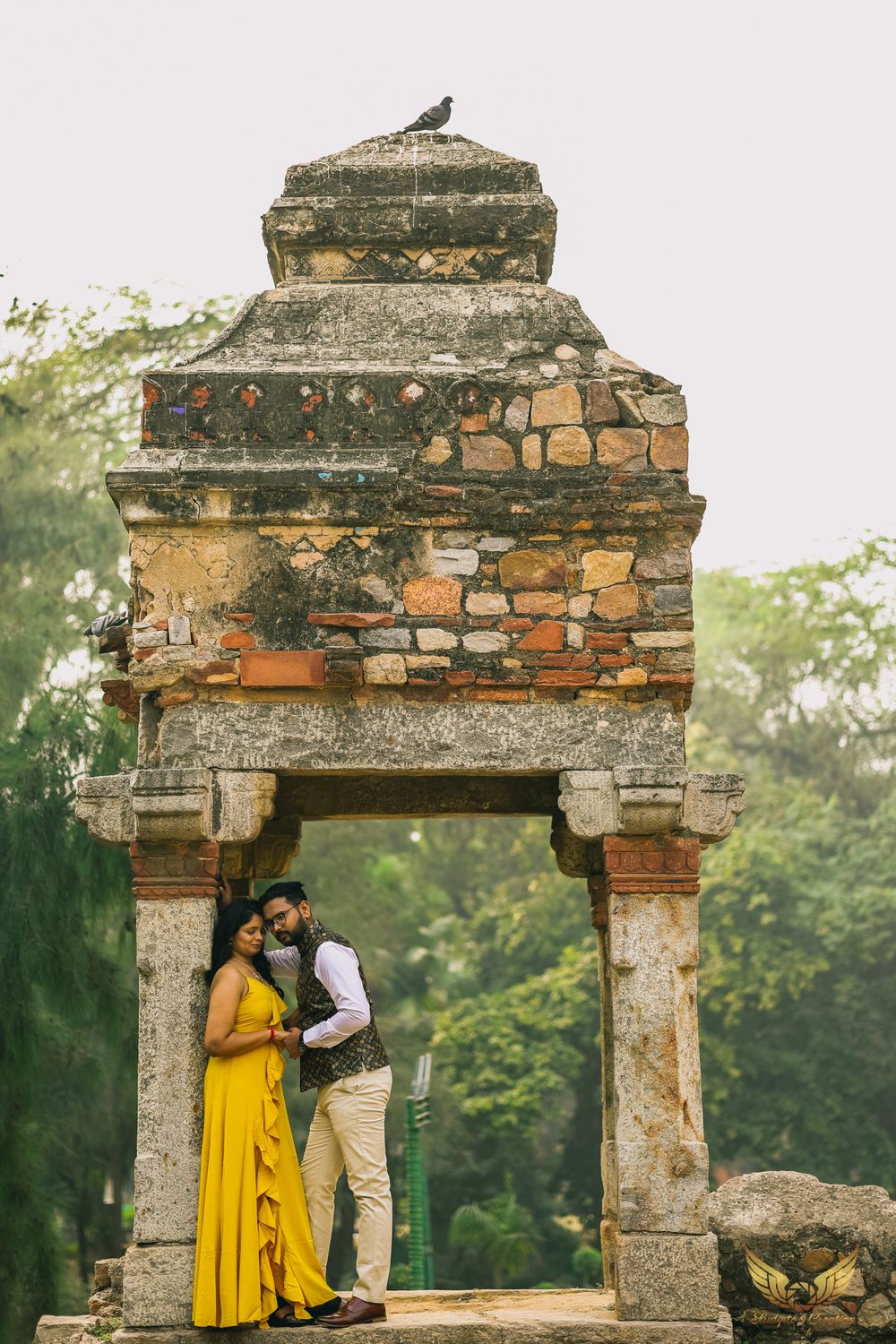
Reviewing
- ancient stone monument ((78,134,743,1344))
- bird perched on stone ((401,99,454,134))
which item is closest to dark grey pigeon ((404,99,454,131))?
bird perched on stone ((401,99,454,134))

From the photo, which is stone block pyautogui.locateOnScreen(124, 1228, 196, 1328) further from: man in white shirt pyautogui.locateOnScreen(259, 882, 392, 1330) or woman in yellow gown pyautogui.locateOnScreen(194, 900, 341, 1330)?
man in white shirt pyautogui.locateOnScreen(259, 882, 392, 1330)

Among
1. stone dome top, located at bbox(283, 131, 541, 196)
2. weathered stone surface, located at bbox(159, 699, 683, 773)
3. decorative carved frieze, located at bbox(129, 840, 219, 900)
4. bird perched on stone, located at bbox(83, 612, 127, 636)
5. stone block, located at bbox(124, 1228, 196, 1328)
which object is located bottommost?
stone block, located at bbox(124, 1228, 196, 1328)

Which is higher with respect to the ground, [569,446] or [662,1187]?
[569,446]

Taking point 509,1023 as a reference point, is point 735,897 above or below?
above

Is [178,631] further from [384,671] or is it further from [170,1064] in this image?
[170,1064]

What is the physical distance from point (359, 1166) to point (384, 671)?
1.78 metres

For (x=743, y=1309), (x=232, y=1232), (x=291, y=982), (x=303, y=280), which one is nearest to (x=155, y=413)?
Answer: (x=303, y=280)

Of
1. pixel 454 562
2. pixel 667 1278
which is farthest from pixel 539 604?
pixel 667 1278

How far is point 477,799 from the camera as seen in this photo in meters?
7.53

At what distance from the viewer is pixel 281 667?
6066 millimetres

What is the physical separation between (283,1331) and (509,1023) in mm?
18107

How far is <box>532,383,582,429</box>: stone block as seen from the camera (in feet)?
20.6

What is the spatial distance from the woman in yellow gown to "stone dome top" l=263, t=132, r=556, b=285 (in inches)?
109

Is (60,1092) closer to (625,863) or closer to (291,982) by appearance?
(291,982)
